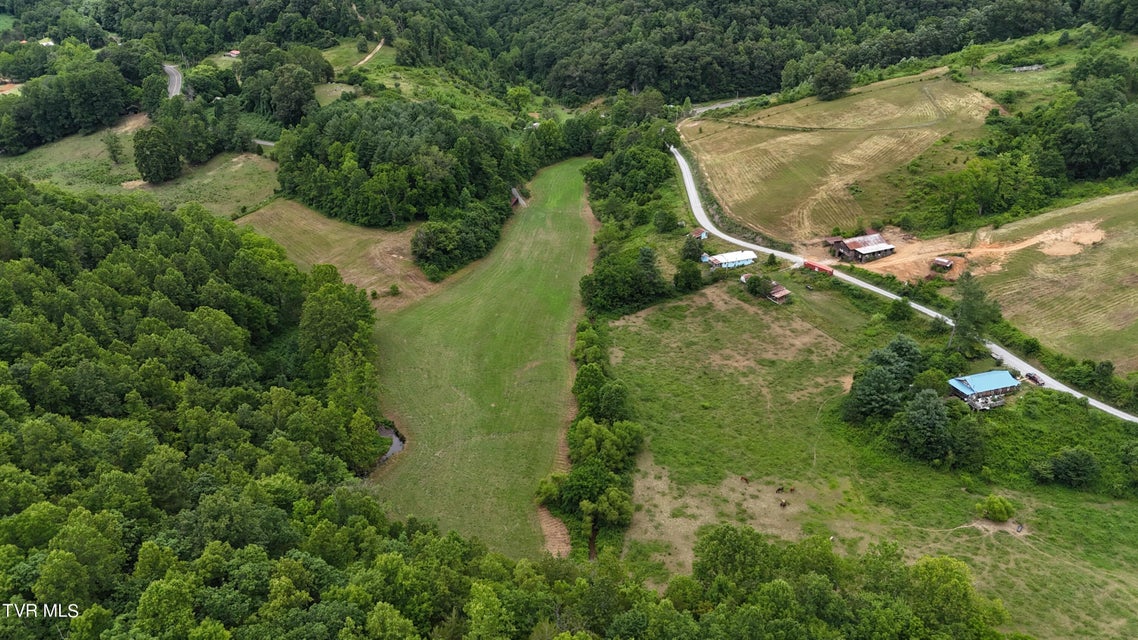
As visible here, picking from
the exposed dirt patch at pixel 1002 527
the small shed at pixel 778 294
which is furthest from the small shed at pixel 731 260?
the exposed dirt patch at pixel 1002 527

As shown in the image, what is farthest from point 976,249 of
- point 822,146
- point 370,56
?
point 370,56

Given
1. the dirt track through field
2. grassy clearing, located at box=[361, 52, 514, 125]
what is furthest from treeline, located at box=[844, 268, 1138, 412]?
the dirt track through field

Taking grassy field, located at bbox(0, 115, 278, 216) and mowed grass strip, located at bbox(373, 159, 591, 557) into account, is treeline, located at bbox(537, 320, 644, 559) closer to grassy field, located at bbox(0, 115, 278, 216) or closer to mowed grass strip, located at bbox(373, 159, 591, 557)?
mowed grass strip, located at bbox(373, 159, 591, 557)

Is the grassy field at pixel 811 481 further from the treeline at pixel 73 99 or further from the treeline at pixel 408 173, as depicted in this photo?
the treeline at pixel 73 99

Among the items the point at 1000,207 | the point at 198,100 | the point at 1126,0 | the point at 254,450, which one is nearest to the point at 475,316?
the point at 254,450

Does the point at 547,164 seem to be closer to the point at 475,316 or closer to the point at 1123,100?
the point at 475,316
